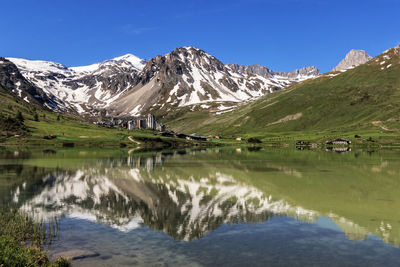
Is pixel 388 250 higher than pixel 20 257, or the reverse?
pixel 20 257

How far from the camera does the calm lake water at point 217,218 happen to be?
2209 centimetres

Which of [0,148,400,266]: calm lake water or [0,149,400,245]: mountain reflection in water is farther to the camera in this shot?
[0,149,400,245]: mountain reflection in water

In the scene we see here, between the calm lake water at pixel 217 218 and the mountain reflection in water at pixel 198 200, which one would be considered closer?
the calm lake water at pixel 217 218

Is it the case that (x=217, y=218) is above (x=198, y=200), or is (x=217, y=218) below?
below

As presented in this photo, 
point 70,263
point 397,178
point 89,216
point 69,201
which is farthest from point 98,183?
point 397,178

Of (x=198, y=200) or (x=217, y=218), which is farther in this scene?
(x=198, y=200)

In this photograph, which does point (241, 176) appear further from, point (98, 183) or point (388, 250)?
point (388, 250)

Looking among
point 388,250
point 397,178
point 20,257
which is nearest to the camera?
point 20,257

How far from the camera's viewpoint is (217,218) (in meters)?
32.3

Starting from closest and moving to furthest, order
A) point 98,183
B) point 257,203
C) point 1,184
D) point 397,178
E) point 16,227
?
point 16,227
point 257,203
point 1,184
point 98,183
point 397,178

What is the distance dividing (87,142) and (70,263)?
174 meters

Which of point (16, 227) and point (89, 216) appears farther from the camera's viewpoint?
point (89, 216)

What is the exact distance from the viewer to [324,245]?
2439cm

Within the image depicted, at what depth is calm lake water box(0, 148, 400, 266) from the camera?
22.1 m
